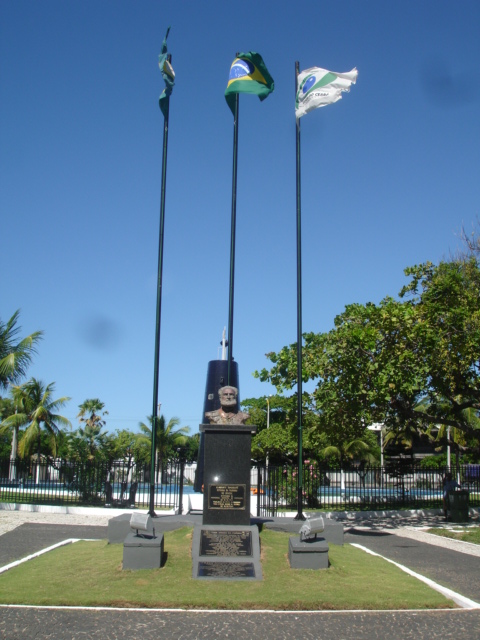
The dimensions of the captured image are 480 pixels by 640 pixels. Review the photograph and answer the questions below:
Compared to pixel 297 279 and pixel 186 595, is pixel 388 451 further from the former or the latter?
pixel 186 595

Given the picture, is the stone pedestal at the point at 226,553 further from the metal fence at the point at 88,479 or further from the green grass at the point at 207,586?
the metal fence at the point at 88,479

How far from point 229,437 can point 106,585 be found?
3217mm

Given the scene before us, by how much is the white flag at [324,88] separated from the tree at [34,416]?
69.7ft

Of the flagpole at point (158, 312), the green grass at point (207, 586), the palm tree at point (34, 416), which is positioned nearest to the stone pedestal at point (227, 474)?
the green grass at point (207, 586)

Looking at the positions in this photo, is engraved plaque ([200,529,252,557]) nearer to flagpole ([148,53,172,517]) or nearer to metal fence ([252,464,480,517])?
flagpole ([148,53,172,517])

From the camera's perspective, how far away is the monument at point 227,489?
32.3 feet

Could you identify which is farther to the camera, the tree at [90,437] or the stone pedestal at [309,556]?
the tree at [90,437]

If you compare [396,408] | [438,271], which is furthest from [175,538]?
[438,271]

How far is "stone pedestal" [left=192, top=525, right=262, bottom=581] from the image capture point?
8.95 metres

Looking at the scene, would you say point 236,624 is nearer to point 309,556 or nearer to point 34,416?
point 309,556

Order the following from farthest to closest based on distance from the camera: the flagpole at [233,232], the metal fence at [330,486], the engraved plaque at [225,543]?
1. the metal fence at [330,486]
2. the flagpole at [233,232]
3. the engraved plaque at [225,543]

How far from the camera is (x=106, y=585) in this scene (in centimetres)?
844

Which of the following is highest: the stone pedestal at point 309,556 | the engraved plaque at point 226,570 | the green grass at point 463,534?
the stone pedestal at point 309,556

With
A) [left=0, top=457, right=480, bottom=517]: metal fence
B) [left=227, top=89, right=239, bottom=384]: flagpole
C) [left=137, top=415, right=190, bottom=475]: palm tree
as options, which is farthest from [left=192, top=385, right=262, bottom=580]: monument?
[left=137, top=415, right=190, bottom=475]: palm tree
